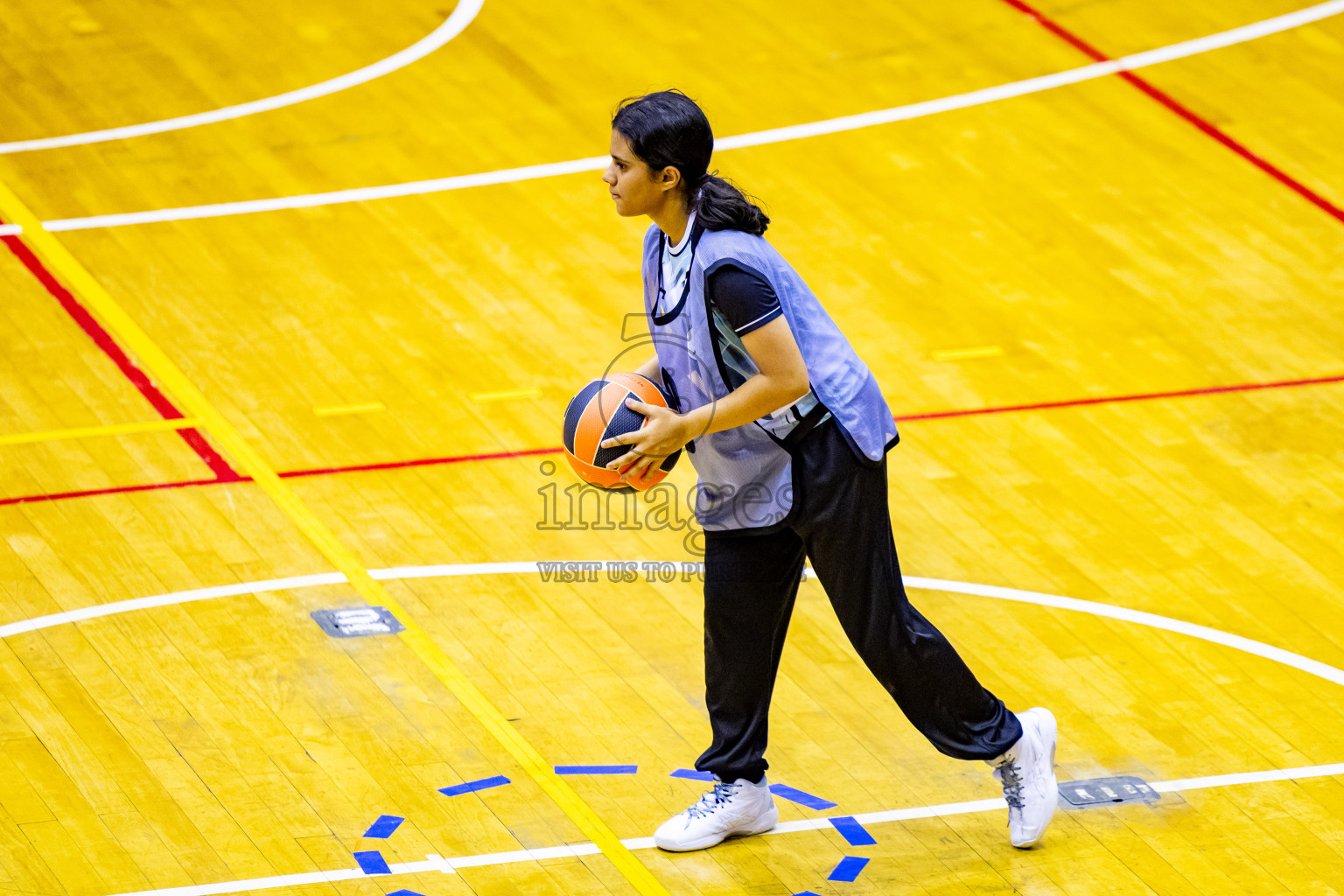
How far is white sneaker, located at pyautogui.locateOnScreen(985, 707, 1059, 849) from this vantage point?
428cm

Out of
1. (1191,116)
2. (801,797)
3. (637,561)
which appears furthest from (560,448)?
(1191,116)

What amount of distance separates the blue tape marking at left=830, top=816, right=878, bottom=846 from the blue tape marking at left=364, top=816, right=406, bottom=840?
106cm

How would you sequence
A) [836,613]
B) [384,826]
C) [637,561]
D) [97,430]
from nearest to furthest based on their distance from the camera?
[836,613] → [384,826] → [637,561] → [97,430]

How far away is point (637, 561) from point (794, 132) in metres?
3.30

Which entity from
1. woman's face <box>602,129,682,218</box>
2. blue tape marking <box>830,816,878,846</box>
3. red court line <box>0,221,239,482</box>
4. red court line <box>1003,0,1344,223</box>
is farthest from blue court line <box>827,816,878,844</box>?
red court line <box>1003,0,1344,223</box>

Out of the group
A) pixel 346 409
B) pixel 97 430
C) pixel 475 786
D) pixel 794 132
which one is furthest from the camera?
pixel 794 132

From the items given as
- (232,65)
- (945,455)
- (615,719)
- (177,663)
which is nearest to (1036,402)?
(945,455)

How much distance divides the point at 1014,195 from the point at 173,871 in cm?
496

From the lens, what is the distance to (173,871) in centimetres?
421

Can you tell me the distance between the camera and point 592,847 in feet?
14.3

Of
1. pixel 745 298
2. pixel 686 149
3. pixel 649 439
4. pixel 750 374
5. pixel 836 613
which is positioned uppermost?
pixel 686 149

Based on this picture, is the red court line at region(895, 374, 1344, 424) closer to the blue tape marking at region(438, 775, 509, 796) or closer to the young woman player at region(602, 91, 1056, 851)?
the young woman player at region(602, 91, 1056, 851)

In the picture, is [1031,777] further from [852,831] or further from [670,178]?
[670,178]

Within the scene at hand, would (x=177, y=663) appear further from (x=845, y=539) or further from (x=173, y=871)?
(x=845, y=539)
